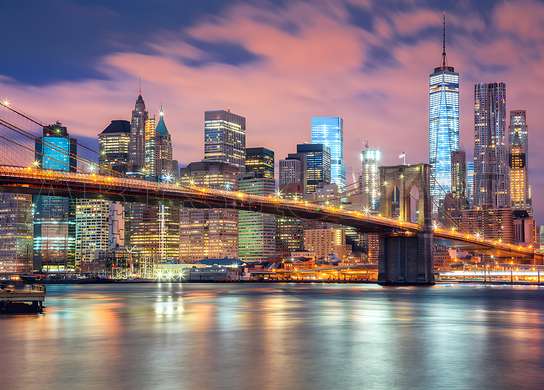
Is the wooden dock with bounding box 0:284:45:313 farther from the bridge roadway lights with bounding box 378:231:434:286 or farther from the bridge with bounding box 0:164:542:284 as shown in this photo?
the bridge roadway lights with bounding box 378:231:434:286

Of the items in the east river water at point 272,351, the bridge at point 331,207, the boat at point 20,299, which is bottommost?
the east river water at point 272,351

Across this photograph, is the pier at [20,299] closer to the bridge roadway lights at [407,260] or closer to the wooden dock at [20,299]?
the wooden dock at [20,299]

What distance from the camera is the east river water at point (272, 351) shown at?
19.5 m

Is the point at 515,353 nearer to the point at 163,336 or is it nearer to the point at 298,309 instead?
the point at 163,336

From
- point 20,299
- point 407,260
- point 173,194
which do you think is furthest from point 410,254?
point 20,299

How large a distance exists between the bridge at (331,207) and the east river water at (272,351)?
24.3 meters

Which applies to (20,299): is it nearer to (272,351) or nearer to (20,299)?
(20,299)

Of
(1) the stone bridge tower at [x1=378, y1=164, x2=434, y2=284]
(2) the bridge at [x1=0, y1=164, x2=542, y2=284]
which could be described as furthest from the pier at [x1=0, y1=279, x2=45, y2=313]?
(1) the stone bridge tower at [x1=378, y1=164, x2=434, y2=284]

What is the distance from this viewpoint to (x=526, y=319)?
40.3m

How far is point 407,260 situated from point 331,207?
1070cm

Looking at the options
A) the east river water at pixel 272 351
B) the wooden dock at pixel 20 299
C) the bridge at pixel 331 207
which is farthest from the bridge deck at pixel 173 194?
the east river water at pixel 272 351

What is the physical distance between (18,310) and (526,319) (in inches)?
1043

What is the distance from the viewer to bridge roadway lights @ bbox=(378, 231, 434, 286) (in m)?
91.0

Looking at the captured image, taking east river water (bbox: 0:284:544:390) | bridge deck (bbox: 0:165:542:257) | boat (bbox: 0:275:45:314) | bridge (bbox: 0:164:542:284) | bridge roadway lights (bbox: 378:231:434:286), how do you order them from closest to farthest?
east river water (bbox: 0:284:544:390), boat (bbox: 0:275:45:314), bridge deck (bbox: 0:165:542:257), bridge (bbox: 0:164:542:284), bridge roadway lights (bbox: 378:231:434:286)
